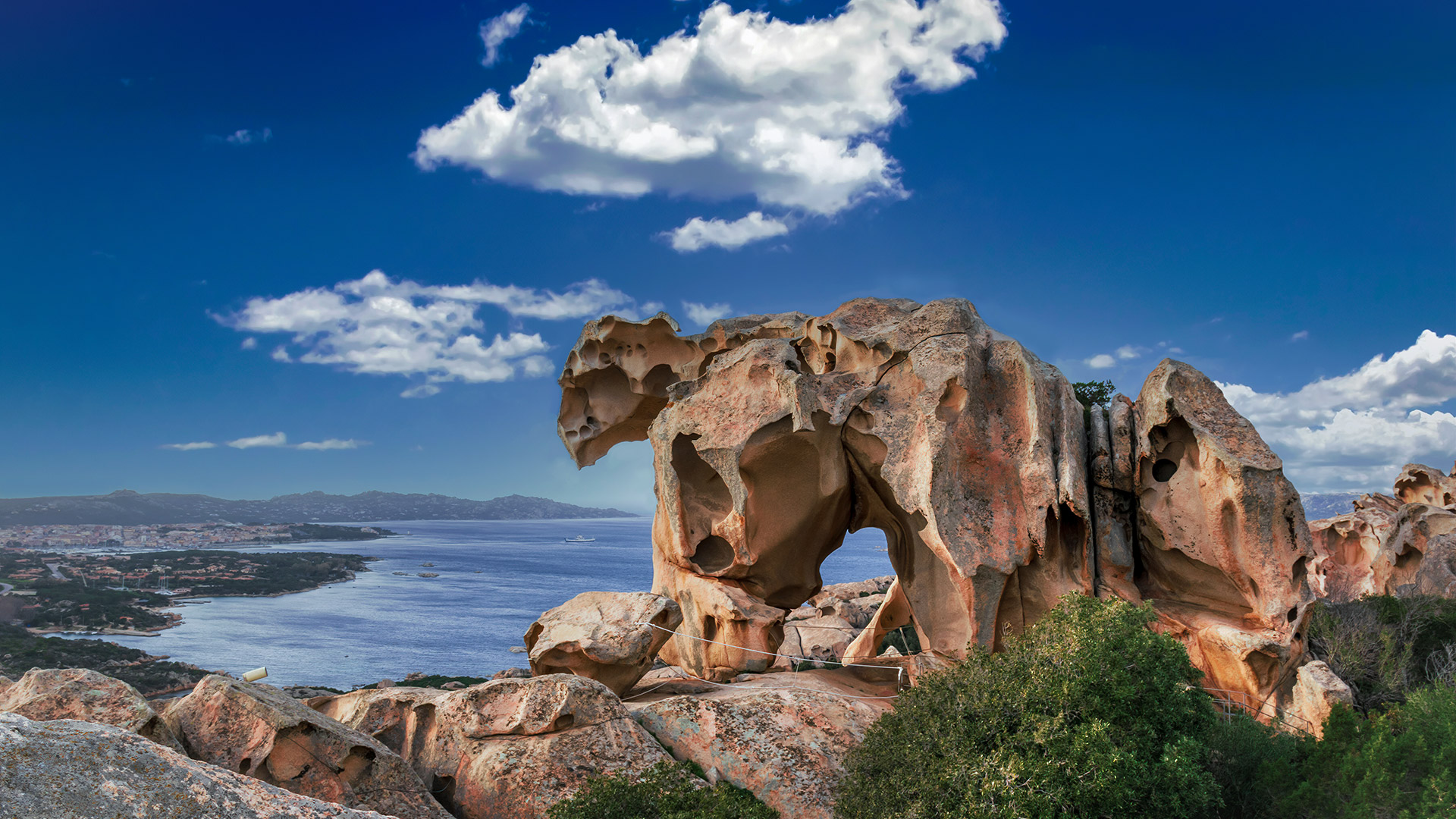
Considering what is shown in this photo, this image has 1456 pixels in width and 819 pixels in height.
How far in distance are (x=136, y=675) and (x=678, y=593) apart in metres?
33.8

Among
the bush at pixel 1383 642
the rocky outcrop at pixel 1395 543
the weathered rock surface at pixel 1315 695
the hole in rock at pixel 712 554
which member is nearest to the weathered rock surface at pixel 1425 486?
the rocky outcrop at pixel 1395 543

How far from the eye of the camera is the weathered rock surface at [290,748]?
45.1 feet

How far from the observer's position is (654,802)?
1353 centimetres

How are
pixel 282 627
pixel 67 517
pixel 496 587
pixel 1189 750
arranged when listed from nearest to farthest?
pixel 1189 750
pixel 282 627
pixel 496 587
pixel 67 517

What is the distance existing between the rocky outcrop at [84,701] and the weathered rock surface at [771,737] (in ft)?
26.4

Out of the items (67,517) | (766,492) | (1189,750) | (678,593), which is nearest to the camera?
(1189,750)

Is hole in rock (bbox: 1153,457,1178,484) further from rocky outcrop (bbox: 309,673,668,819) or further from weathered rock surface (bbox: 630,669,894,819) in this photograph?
rocky outcrop (bbox: 309,673,668,819)

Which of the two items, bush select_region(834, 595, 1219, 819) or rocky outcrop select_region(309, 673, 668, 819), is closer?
bush select_region(834, 595, 1219, 819)

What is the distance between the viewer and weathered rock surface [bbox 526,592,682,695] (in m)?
20.0

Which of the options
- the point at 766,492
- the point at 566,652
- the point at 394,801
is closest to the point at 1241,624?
the point at 766,492

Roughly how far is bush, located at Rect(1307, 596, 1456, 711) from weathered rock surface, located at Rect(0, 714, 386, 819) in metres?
24.4

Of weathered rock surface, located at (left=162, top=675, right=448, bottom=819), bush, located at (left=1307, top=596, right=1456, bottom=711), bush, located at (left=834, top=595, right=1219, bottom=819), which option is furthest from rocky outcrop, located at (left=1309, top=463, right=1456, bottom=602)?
weathered rock surface, located at (left=162, top=675, right=448, bottom=819)

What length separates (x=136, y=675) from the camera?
44.1 metres

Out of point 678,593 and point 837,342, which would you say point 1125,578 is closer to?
point 837,342
